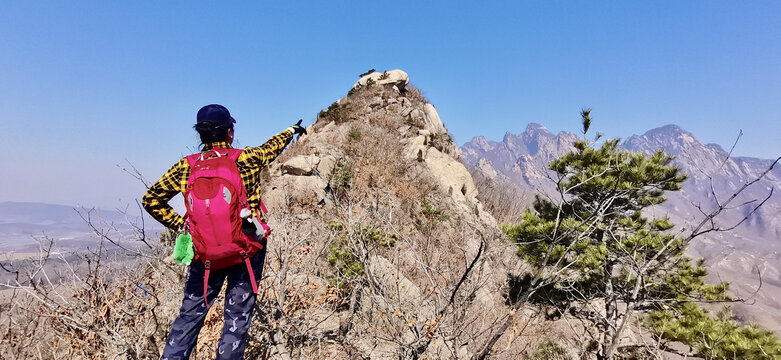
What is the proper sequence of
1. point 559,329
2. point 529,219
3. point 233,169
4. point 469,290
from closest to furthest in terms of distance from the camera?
point 233,169 → point 469,290 → point 529,219 → point 559,329

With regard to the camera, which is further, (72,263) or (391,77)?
(391,77)

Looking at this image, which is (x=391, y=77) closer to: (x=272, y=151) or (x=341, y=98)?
(x=341, y=98)

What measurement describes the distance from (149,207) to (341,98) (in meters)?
20.5

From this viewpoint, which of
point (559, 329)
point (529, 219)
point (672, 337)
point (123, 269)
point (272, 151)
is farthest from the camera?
point (559, 329)

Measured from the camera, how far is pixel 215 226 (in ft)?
6.45

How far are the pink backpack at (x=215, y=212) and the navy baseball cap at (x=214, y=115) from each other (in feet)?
0.87

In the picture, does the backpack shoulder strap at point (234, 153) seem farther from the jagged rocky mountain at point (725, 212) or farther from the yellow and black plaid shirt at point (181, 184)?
the jagged rocky mountain at point (725, 212)

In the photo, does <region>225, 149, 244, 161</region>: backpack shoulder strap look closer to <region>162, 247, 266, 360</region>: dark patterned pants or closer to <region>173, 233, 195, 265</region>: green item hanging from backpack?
<region>173, 233, 195, 265</region>: green item hanging from backpack

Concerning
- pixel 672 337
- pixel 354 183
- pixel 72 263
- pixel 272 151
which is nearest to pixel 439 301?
pixel 272 151

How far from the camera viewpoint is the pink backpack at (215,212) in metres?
1.96

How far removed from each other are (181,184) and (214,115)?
0.53 m

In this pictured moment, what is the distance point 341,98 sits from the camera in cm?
2177

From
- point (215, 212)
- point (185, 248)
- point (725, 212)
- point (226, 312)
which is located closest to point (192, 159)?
point (215, 212)

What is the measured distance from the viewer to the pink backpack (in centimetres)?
196
